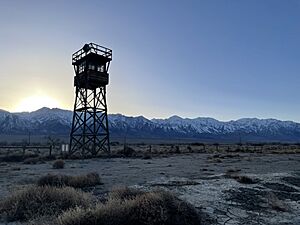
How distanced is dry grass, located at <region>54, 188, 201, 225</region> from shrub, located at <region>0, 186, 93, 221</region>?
1.23 meters

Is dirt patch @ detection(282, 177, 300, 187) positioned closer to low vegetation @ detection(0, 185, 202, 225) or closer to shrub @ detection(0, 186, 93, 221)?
low vegetation @ detection(0, 185, 202, 225)

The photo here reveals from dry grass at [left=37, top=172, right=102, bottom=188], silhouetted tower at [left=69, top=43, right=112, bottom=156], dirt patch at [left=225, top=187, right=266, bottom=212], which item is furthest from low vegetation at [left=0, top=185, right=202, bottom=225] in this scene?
silhouetted tower at [left=69, top=43, right=112, bottom=156]

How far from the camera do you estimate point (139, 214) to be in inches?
296

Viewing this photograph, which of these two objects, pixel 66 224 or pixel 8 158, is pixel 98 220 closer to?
pixel 66 224

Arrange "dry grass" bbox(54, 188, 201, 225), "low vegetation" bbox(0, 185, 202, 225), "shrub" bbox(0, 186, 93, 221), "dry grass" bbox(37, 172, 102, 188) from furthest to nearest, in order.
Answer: "dry grass" bbox(37, 172, 102, 188) → "shrub" bbox(0, 186, 93, 221) → "low vegetation" bbox(0, 185, 202, 225) → "dry grass" bbox(54, 188, 201, 225)

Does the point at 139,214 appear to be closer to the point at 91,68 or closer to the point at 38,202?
the point at 38,202

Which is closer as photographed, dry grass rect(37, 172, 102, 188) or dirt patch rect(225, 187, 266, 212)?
dirt patch rect(225, 187, 266, 212)

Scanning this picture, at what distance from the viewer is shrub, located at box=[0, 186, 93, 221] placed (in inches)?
330

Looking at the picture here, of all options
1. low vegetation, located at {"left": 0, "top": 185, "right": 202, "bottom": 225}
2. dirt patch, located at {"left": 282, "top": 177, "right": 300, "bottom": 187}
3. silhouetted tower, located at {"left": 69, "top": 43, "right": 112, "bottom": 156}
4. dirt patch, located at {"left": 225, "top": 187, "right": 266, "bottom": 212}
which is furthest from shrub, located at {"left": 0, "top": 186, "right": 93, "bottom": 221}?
silhouetted tower, located at {"left": 69, "top": 43, "right": 112, "bottom": 156}

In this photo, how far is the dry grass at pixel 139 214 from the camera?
23.5 ft

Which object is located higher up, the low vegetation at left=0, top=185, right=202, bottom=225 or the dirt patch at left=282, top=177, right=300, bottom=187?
the low vegetation at left=0, top=185, right=202, bottom=225

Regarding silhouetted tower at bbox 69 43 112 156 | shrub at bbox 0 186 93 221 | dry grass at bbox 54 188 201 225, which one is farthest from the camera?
silhouetted tower at bbox 69 43 112 156

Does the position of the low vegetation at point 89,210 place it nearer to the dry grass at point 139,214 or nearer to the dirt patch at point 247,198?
the dry grass at point 139,214

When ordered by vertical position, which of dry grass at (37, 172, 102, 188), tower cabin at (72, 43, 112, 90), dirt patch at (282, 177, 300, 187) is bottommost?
dirt patch at (282, 177, 300, 187)
